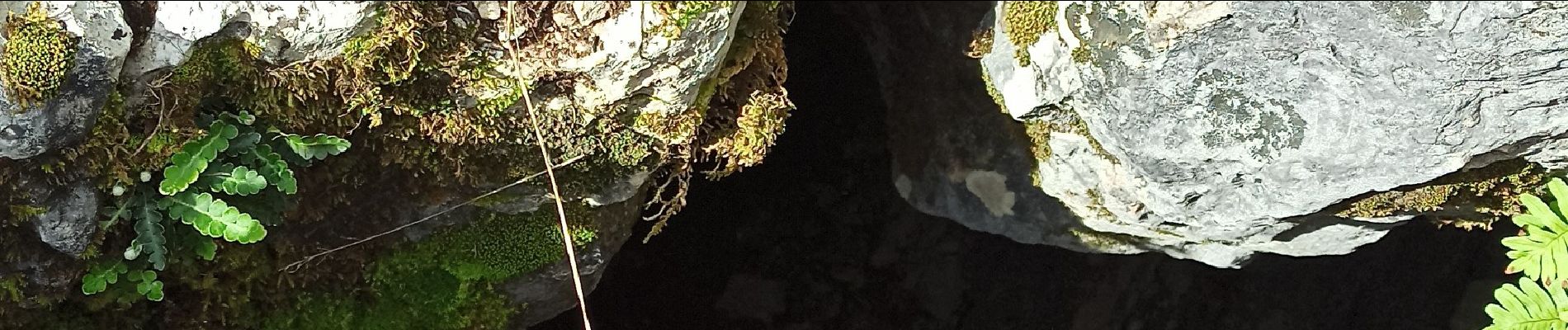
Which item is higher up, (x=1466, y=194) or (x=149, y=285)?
(x=1466, y=194)

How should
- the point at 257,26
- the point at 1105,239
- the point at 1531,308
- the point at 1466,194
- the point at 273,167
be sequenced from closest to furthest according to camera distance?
the point at 257,26 → the point at 273,167 → the point at 1531,308 → the point at 1466,194 → the point at 1105,239

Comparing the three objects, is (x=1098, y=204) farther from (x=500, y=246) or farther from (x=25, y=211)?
(x=25, y=211)

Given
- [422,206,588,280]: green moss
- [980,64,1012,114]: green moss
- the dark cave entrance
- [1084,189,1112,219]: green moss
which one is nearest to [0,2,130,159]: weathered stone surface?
[422,206,588,280]: green moss

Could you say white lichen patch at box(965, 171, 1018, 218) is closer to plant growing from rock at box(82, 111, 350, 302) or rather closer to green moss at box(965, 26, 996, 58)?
green moss at box(965, 26, 996, 58)

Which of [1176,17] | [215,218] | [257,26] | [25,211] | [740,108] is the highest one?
[1176,17]

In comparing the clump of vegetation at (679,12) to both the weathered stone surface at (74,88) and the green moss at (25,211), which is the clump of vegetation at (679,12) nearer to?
the weathered stone surface at (74,88)

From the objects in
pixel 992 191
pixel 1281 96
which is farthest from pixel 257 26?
pixel 992 191

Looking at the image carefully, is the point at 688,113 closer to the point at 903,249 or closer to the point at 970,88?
the point at 970,88
